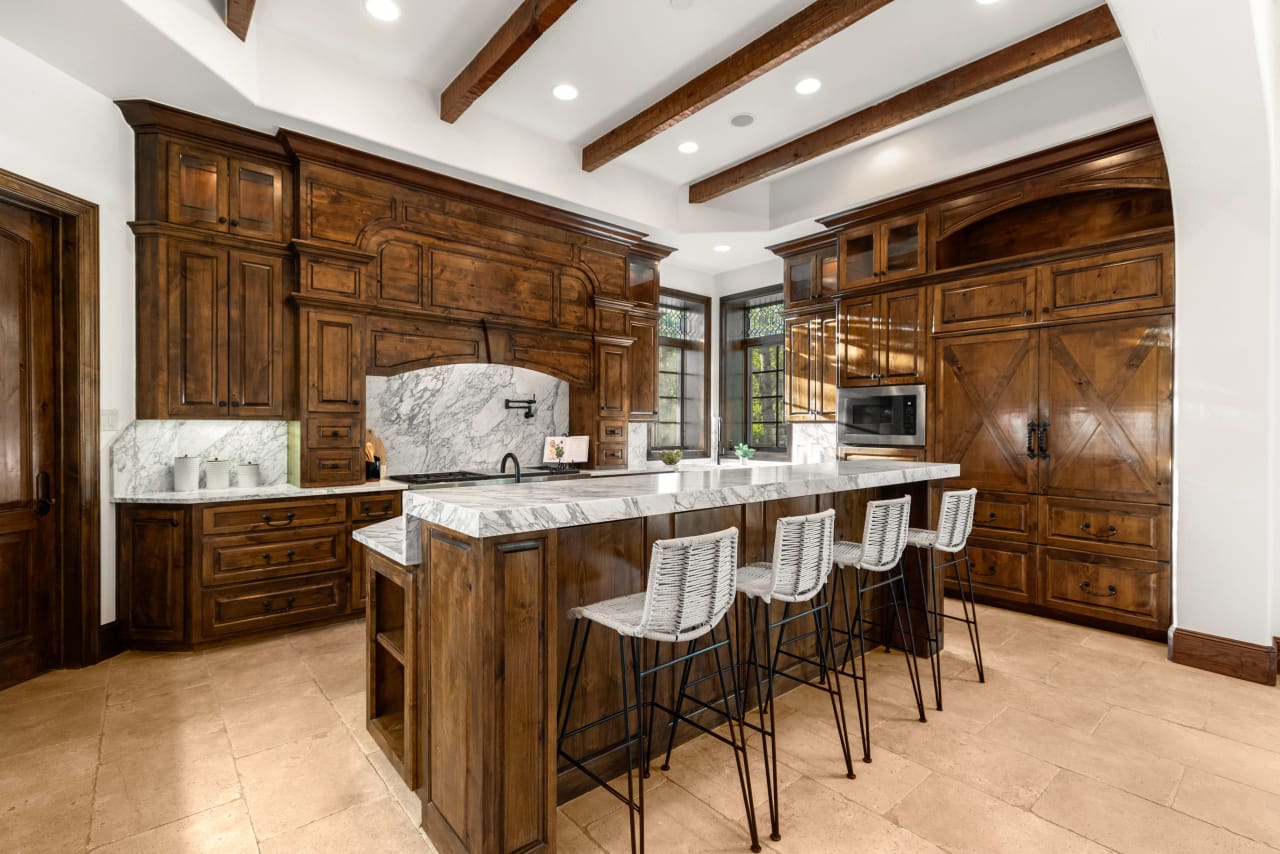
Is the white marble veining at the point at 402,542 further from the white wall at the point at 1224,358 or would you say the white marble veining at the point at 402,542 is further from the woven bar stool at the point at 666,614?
the white wall at the point at 1224,358

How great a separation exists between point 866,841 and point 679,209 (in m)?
5.01

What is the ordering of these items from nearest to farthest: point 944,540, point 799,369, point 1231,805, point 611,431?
point 1231,805 < point 944,540 < point 611,431 < point 799,369

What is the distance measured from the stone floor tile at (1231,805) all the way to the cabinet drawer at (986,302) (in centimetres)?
288

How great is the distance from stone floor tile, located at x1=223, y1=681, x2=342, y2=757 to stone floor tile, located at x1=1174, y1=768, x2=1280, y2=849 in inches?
132

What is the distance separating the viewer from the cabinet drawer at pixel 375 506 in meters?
3.96

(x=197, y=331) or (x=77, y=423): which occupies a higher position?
(x=197, y=331)

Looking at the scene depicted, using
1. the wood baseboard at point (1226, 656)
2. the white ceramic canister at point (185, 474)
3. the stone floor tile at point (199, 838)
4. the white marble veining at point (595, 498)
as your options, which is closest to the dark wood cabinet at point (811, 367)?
the wood baseboard at point (1226, 656)

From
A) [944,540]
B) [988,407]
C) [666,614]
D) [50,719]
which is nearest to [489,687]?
[666,614]

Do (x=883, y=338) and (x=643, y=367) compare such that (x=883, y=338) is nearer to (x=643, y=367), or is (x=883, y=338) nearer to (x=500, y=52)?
(x=643, y=367)

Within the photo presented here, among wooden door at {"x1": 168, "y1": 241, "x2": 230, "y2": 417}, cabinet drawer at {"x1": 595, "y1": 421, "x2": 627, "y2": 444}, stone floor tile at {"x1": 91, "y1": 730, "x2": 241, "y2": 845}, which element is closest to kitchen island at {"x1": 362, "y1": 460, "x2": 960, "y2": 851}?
stone floor tile at {"x1": 91, "y1": 730, "x2": 241, "y2": 845}

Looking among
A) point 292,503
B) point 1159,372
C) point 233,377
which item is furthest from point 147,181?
point 1159,372

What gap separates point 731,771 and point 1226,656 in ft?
9.79

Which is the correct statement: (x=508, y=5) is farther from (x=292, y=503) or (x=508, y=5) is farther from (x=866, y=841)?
(x=866, y=841)

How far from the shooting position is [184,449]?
3.77 meters
